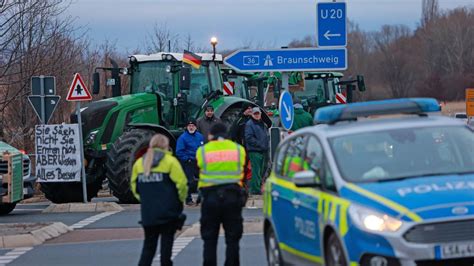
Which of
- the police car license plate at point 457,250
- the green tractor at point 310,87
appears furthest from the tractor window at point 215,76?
the police car license plate at point 457,250

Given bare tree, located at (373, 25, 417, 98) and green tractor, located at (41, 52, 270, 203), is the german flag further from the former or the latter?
bare tree, located at (373, 25, 417, 98)

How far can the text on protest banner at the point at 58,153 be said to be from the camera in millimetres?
20906

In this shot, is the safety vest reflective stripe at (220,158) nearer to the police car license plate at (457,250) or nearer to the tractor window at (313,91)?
the police car license plate at (457,250)

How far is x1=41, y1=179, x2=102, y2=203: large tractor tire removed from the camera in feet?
73.7

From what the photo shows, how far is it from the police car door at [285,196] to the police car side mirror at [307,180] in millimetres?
517

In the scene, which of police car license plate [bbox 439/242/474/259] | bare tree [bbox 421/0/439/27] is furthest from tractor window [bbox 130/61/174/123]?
bare tree [bbox 421/0/439/27]

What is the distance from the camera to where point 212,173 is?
424 inches

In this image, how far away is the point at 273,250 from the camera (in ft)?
34.9

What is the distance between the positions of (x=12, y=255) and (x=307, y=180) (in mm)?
6094

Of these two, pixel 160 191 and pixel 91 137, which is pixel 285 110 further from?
pixel 160 191

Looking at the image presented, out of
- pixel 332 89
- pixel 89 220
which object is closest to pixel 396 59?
pixel 332 89

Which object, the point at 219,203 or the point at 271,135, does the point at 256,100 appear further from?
the point at 219,203

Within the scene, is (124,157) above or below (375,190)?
below

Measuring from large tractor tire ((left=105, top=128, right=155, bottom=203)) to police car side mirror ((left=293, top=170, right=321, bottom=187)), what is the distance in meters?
10.8
